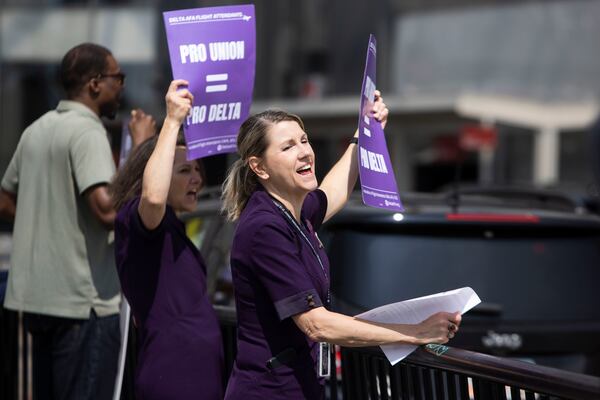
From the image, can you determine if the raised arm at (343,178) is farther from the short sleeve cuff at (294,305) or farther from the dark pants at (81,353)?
the dark pants at (81,353)

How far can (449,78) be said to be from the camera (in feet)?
100

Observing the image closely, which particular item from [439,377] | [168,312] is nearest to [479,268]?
[439,377]

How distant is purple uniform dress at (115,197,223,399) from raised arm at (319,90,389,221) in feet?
1.77

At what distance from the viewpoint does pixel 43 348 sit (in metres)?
4.73

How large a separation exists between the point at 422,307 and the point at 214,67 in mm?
1281

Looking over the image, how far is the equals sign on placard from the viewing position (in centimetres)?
402

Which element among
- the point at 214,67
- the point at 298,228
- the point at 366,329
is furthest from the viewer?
the point at 214,67

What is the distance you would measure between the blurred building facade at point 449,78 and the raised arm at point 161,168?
20635 millimetres

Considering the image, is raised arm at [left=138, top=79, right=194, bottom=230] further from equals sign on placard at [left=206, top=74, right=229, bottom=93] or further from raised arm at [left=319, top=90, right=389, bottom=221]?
raised arm at [left=319, top=90, right=389, bottom=221]

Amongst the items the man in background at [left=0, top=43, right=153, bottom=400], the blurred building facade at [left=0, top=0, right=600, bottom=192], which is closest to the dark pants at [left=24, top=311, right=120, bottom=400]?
the man in background at [left=0, top=43, right=153, bottom=400]

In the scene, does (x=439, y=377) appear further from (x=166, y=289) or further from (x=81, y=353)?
(x=81, y=353)

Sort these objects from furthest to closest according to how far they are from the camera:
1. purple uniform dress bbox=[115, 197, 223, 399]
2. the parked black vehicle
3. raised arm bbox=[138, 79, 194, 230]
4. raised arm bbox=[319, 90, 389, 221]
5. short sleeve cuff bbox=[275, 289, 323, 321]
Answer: the parked black vehicle → raised arm bbox=[319, 90, 389, 221] → purple uniform dress bbox=[115, 197, 223, 399] → raised arm bbox=[138, 79, 194, 230] → short sleeve cuff bbox=[275, 289, 323, 321]

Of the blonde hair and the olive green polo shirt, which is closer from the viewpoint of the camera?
the blonde hair

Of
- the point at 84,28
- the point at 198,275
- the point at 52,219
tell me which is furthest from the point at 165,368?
the point at 84,28
